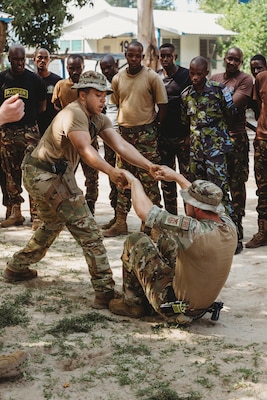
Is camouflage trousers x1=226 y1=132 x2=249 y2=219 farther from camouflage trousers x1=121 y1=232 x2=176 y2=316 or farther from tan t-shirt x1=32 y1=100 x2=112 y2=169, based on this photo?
camouflage trousers x1=121 y1=232 x2=176 y2=316

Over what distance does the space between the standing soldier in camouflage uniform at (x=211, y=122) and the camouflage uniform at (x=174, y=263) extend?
6.70ft

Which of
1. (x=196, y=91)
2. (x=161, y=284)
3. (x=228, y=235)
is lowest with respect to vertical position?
(x=161, y=284)

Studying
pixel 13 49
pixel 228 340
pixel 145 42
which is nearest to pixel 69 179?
pixel 228 340

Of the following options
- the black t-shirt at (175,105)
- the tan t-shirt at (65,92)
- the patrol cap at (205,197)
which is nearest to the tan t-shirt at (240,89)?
the black t-shirt at (175,105)

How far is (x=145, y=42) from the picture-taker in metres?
14.0

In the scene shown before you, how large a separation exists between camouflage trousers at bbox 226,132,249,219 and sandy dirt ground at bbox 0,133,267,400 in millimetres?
1185

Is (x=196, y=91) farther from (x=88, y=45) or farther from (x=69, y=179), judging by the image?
(x=88, y=45)

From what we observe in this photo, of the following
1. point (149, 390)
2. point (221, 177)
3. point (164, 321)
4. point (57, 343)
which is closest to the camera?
point (149, 390)

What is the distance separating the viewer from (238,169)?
7.23 metres

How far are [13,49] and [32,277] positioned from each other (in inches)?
116

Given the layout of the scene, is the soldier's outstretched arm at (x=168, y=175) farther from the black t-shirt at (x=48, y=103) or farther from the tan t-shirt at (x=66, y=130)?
the black t-shirt at (x=48, y=103)

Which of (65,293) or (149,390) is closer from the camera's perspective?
(149,390)

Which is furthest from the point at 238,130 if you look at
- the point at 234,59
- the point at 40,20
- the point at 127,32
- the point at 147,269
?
the point at 127,32

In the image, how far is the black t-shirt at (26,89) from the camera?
782cm
